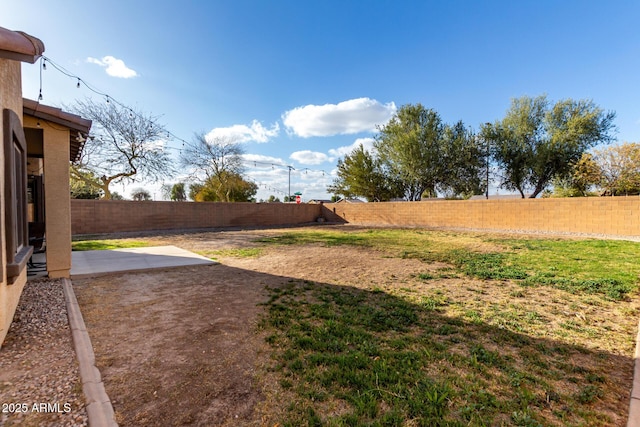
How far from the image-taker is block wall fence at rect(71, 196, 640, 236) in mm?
13328

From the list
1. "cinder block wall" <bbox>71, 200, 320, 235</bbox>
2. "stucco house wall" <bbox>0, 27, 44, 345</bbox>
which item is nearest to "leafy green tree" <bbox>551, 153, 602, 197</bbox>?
"cinder block wall" <bbox>71, 200, 320, 235</bbox>

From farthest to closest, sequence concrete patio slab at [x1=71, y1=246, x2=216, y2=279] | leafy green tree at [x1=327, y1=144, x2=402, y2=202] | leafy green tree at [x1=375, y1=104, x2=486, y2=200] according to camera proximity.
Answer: leafy green tree at [x1=327, y1=144, x2=402, y2=202] → leafy green tree at [x1=375, y1=104, x2=486, y2=200] → concrete patio slab at [x1=71, y1=246, x2=216, y2=279]

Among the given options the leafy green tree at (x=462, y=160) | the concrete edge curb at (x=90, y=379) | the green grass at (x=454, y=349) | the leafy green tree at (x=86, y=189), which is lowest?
the green grass at (x=454, y=349)

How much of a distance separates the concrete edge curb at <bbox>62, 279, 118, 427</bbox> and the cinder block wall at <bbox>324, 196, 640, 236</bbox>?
1850cm

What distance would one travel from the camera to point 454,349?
2.81 metres

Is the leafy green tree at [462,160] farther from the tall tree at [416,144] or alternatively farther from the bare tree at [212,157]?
the bare tree at [212,157]

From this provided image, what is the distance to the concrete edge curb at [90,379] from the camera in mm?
1796

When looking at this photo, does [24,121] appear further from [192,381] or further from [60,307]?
[192,381]

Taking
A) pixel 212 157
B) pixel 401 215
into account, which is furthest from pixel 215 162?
pixel 401 215

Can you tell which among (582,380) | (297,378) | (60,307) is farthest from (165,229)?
(582,380)

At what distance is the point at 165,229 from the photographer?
56.1ft

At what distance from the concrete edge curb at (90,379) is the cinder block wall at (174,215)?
13569mm

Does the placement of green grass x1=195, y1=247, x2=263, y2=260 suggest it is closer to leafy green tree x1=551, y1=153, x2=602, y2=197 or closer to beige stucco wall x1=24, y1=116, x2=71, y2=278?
beige stucco wall x1=24, y1=116, x2=71, y2=278

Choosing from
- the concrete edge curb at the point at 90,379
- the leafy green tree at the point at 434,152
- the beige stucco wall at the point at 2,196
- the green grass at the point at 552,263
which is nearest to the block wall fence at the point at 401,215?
the green grass at the point at 552,263
